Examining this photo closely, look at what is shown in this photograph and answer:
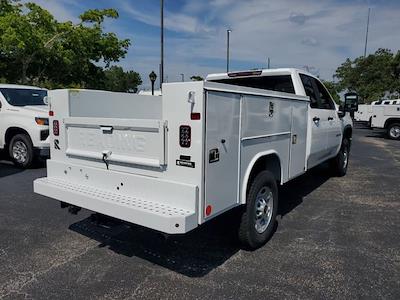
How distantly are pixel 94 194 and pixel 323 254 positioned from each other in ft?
8.21

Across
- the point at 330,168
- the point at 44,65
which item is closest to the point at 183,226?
the point at 330,168

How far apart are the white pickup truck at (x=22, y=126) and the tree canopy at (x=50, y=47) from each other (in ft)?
22.4

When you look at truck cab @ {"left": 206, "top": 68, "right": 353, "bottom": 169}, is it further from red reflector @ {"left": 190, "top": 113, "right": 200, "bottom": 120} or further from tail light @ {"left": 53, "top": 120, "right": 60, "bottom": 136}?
tail light @ {"left": 53, "top": 120, "right": 60, "bottom": 136}

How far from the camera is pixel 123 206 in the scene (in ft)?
10.5

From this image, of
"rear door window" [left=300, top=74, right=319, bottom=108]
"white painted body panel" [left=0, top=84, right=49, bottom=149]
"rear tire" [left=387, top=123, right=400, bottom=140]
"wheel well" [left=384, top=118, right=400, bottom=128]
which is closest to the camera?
"rear door window" [left=300, top=74, right=319, bottom=108]

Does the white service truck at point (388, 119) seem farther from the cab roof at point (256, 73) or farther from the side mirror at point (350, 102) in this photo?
the cab roof at point (256, 73)

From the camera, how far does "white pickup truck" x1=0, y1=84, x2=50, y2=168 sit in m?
7.93

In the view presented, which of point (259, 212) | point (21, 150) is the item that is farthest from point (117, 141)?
point (21, 150)

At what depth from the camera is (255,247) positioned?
3.95m

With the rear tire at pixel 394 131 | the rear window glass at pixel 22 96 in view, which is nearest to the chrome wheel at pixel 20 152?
Answer: the rear window glass at pixel 22 96

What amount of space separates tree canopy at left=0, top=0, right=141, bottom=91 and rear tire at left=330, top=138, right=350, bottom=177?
12577mm

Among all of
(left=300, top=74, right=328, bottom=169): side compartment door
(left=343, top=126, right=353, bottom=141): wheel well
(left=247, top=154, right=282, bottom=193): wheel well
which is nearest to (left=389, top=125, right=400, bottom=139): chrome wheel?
(left=343, top=126, right=353, bottom=141): wheel well

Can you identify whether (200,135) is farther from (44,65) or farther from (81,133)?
(44,65)

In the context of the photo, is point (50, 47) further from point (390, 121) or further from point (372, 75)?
point (372, 75)
